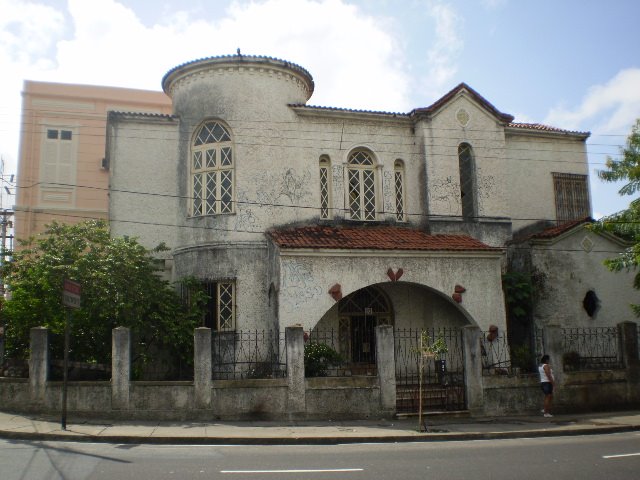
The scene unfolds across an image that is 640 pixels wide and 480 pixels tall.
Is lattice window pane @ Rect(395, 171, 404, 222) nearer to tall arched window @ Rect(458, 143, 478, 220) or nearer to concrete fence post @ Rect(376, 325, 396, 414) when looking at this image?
tall arched window @ Rect(458, 143, 478, 220)

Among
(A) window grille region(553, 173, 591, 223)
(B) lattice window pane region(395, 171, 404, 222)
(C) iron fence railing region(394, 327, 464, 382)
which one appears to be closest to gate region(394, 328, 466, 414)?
(C) iron fence railing region(394, 327, 464, 382)

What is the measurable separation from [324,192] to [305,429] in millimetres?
8306

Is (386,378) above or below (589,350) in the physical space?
below

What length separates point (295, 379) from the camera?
1368cm

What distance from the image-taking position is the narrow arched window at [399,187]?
1944cm

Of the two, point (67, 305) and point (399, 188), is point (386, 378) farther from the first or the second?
point (399, 188)

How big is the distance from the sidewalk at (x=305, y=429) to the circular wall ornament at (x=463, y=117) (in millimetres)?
9505

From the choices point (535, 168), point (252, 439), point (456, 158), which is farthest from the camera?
point (535, 168)

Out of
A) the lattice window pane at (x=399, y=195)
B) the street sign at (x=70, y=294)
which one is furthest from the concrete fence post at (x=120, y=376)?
the lattice window pane at (x=399, y=195)

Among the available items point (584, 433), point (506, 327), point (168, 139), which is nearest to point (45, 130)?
point (168, 139)

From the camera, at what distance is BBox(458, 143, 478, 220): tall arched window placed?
64.6 ft

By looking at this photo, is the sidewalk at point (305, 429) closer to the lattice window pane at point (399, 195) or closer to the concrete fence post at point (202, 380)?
the concrete fence post at point (202, 380)

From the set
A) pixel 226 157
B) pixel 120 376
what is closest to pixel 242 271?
pixel 226 157

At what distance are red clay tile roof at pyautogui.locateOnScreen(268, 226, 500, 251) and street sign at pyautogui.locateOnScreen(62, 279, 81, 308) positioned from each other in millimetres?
5122
